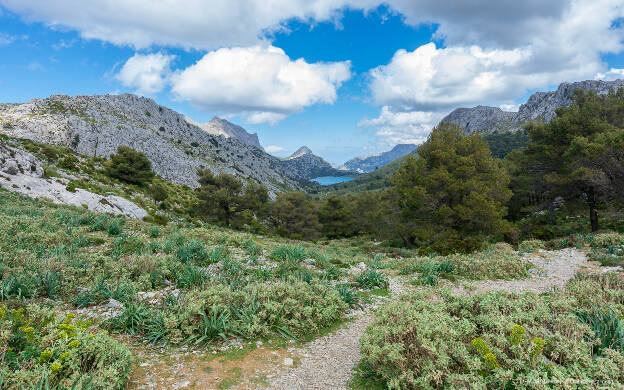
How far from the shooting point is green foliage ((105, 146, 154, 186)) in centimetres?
4216

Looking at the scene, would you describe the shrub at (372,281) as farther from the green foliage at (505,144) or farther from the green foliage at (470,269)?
the green foliage at (505,144)

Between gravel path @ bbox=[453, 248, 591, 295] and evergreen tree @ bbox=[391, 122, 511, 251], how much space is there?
5.00 meters

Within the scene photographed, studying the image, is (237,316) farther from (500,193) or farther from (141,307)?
(500,193)

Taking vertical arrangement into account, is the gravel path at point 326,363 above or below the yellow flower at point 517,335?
below

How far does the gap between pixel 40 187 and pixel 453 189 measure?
33.2 m

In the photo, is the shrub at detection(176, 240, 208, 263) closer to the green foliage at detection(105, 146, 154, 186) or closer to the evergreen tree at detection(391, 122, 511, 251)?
the evergreen tree at detection(391, 122, 511, 251)

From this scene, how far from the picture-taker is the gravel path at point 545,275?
9.71 m

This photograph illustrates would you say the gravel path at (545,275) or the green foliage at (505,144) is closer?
the gravel path at (545,275)

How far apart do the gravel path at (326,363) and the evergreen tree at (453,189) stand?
667 inches

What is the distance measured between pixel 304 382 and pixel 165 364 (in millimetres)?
2444

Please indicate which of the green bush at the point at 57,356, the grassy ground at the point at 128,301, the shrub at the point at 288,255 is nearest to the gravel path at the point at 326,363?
the grassy ground at the point at 128,301

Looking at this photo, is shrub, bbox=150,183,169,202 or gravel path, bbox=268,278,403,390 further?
shrub, bbox=150,183,169,202

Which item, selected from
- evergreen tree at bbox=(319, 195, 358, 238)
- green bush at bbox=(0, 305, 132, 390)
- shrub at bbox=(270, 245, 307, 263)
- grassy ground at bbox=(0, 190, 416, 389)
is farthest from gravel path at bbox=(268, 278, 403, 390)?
evergreen tree at bbox=(319, 195, 358, 238)

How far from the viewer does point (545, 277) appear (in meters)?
11.4
